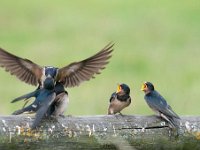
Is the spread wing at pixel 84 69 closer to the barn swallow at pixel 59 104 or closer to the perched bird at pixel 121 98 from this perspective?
the perched bird at pixel 121 98

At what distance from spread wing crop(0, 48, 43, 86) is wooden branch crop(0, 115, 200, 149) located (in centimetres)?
120

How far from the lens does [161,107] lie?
5488mm

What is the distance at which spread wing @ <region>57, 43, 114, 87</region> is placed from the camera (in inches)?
245

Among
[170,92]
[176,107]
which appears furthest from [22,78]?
[170,92]

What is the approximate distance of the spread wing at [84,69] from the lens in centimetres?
622

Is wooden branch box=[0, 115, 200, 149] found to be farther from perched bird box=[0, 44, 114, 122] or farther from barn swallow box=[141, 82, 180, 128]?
perched bird box=[0, 44, 114, 122]

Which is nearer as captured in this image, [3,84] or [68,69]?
[68,69]

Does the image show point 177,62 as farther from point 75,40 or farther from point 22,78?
point 22,78

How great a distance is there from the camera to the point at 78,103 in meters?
12.0

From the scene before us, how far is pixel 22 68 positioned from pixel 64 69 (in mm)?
379

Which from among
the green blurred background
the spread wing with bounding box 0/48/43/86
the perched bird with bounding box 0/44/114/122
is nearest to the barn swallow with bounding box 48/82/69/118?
the perched bird with bounding box 0/44/114/122

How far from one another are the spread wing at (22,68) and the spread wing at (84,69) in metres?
0.16

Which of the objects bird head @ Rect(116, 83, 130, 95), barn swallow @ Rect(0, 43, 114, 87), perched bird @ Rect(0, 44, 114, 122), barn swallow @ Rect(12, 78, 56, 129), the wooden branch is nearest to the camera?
the wooden branch

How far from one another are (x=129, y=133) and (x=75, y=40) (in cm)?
1338
